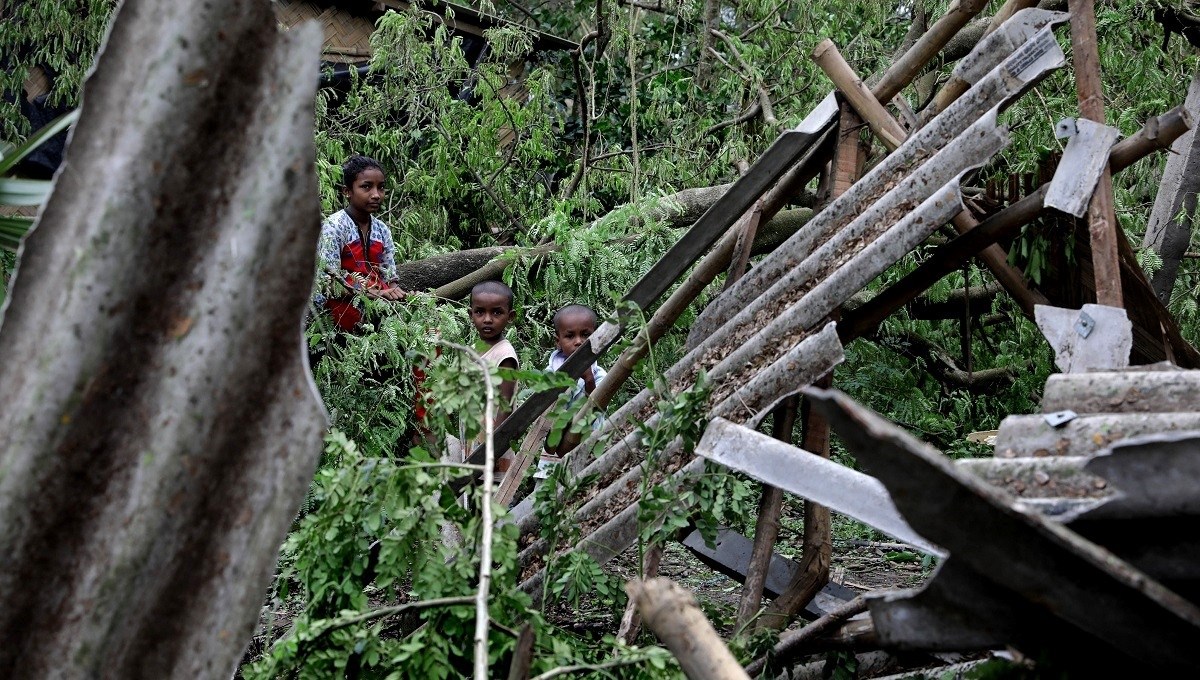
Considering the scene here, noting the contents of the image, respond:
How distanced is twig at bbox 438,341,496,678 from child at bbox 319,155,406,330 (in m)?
2.62

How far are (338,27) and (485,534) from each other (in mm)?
8546

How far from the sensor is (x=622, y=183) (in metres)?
8.86

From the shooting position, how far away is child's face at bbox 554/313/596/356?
6180 mm

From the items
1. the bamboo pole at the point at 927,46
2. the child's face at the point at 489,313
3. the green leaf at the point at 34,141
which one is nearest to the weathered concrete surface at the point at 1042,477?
the green leaf at the point at 34,141

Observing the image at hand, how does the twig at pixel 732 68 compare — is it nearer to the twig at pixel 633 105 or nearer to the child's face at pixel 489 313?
the twig at pixel 633 105

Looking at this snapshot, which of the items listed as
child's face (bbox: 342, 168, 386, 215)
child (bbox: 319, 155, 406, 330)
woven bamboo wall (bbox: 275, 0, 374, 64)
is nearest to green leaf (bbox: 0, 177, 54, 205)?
child (bbox: 319, 155, 406, 330)

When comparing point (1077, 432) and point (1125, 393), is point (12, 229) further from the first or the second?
point (1125, 393)

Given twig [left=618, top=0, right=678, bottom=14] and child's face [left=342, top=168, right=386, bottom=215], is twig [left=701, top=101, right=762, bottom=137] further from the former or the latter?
child's face [left=342, top=168, right=386, bottom=215]

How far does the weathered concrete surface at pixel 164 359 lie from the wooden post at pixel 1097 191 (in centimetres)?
268

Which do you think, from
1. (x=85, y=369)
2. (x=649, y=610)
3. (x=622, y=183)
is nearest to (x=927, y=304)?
(x=622, y=183)

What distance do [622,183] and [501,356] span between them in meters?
3.11

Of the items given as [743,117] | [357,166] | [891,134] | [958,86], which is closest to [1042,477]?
[891,134]

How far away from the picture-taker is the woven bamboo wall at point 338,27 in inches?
414

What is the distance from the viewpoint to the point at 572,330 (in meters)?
6.19
